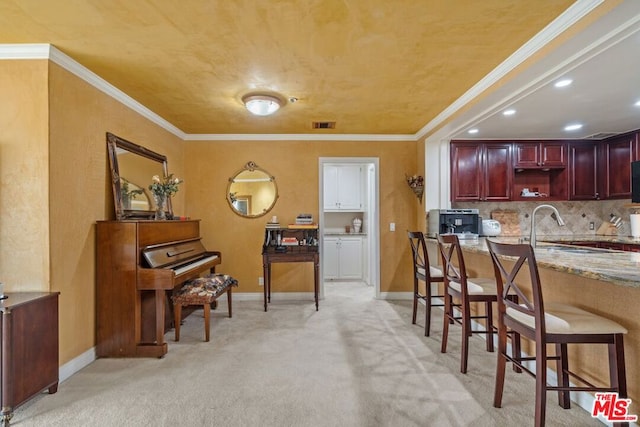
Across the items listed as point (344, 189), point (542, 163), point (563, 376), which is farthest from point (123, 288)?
point (542, 163)

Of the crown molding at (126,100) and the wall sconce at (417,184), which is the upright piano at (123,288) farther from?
the wall sconce at (417,184)

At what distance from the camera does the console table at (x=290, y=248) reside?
4.35m

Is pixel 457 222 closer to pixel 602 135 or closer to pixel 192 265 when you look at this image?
pixel 602 135

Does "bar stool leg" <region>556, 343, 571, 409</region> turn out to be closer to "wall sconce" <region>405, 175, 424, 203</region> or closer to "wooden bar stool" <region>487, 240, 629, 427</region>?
"wooden bar stool" <region>487, 240, 629, 427</region>

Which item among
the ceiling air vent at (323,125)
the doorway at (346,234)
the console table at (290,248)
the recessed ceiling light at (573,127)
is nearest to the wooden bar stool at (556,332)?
the console table at (290,248)

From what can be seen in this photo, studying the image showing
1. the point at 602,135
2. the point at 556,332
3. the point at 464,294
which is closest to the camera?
the point at 556,332

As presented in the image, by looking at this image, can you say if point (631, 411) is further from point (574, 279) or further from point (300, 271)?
point (300, 271)

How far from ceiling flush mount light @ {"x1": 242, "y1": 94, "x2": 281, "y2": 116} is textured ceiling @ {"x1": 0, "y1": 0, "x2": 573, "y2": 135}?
0.34 ft

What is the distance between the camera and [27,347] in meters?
2.07

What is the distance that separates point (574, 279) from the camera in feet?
7.23

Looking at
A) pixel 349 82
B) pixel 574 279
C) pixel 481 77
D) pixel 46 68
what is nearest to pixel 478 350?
pixel 574 279

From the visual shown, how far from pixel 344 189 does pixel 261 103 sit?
3383mm

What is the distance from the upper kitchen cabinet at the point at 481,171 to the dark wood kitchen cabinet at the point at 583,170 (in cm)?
89

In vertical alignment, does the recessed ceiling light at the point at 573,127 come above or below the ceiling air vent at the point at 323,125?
below
